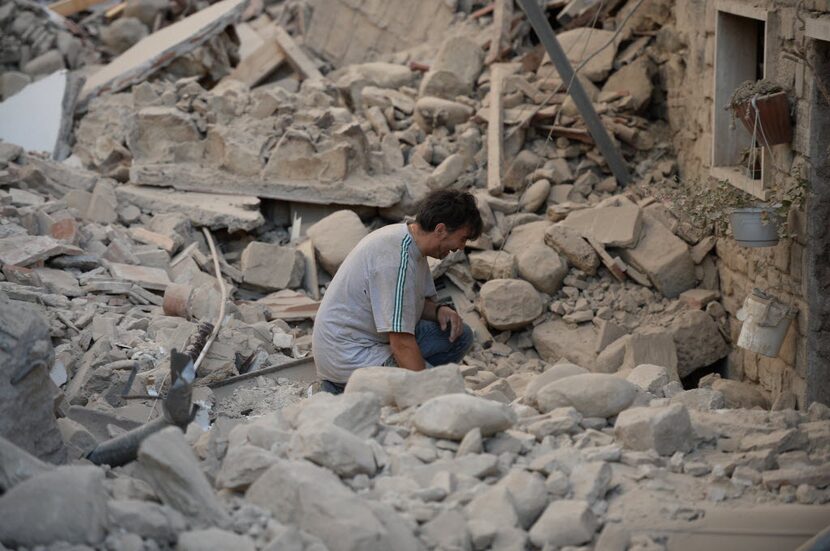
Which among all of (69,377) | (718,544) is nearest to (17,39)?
(69,377)

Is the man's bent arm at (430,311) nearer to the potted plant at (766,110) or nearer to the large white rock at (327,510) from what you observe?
the potted plant at (766,110)

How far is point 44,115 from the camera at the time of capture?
413 inches

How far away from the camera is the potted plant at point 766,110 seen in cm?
598

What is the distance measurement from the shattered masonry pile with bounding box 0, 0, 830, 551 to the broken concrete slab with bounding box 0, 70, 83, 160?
0.21m

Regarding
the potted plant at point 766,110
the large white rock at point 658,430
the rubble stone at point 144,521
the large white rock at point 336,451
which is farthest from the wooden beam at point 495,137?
the rubble stone at point 144,521

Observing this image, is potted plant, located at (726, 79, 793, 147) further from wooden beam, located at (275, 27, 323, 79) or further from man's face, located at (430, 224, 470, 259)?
wooden beam, located at (275, 27, 323, 79)

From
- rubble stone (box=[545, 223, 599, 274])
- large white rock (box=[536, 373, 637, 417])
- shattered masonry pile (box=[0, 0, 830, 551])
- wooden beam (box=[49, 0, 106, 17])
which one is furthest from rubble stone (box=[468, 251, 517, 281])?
wooden beam (box=[49, 0, 106, 17])

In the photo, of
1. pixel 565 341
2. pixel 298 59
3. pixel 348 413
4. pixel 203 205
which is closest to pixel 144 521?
pixel 348 413

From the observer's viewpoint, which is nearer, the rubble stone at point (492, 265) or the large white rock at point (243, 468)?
the large white rock at point (243, 468)

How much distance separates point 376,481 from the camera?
357 cm

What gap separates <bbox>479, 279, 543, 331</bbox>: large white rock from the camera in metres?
7.86

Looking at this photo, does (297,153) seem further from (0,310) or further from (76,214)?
(0,310)

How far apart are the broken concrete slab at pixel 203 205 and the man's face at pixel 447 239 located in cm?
366

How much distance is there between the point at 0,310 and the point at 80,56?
1036 centimetres
